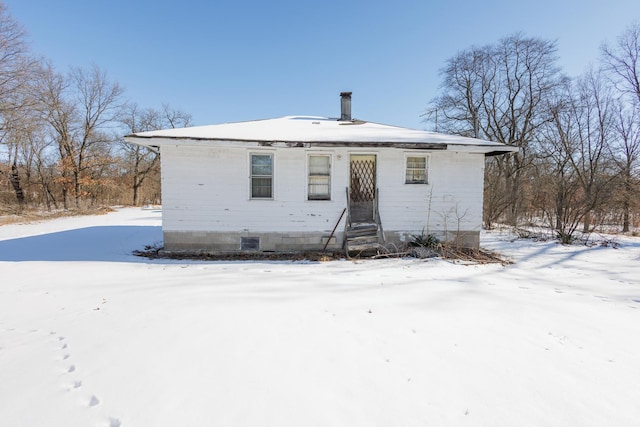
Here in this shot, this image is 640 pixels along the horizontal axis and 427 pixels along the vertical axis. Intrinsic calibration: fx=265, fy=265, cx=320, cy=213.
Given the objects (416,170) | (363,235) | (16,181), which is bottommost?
(363,235)

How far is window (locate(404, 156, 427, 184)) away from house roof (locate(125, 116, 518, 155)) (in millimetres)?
637

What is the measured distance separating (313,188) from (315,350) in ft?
18.1

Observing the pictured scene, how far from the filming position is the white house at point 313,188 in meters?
7.20

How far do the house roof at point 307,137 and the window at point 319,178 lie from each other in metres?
0.66

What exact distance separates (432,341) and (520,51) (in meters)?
26.0

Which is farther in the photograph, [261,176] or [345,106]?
[345,106]

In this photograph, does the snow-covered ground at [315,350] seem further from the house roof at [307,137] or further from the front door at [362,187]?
the house roof at [307,137]

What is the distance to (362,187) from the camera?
8.16 meters

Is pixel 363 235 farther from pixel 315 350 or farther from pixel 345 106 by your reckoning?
pixel 345 106

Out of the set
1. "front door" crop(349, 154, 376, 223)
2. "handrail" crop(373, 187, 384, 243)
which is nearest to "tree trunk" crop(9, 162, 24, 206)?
"front door" crop(349, 154, 376, 223)

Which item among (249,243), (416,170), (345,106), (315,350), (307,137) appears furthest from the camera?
(345,106)

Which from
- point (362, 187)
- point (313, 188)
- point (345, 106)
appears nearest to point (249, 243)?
point (313, 188)

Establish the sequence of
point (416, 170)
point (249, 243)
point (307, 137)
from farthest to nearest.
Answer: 1. point (416, 170)
2. point (249, 243)
3. point (307, 137)

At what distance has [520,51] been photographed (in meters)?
20.0
